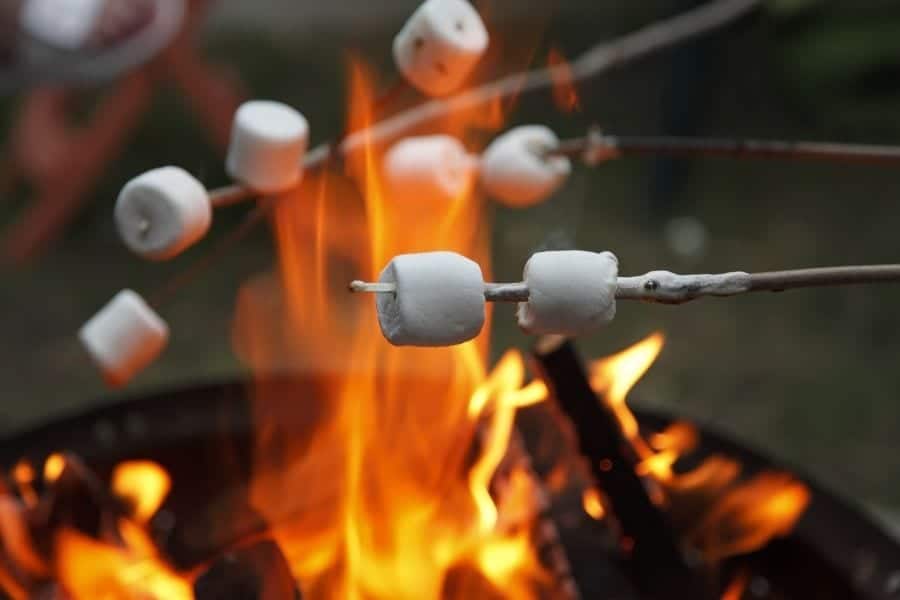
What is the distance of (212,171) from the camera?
2938 millimetres

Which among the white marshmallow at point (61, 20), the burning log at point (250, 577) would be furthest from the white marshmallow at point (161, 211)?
the white marshmallow at point (61, 20)

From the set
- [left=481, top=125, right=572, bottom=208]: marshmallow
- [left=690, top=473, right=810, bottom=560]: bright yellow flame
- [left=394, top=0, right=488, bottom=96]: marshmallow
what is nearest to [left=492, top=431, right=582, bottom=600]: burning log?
[left=690, top=473, right=810, bottom=560]: bright yellow flame

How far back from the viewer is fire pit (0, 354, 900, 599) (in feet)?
3.03

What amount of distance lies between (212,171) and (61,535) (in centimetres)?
204

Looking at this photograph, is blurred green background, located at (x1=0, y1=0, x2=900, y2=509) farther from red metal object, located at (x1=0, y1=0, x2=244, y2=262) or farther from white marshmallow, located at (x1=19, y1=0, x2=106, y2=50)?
white marshmallow, located at (x1=19, y1=0, x2=106, y2=50)

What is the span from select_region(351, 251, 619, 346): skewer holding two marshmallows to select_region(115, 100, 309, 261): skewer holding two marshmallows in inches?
10.2

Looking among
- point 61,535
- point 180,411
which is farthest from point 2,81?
point 61,535

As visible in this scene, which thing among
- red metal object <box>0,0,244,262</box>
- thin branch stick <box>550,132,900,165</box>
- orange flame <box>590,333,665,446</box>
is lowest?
orange flame <box>590,333,665,446</box>

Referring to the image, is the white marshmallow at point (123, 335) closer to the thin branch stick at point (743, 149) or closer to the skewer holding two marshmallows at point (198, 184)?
the skewer holding two marshmallows at point (198, 184)

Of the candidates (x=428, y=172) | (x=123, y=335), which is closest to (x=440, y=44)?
(x=428, y=172)

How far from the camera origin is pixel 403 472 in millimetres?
1037

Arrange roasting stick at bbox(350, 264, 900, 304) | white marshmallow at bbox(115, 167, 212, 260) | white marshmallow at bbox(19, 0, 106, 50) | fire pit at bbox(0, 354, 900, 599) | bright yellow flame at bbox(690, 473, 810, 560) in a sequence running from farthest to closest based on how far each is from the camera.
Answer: white marshmallow at bbox(19, 0, 106, 50) → bright yellow flame at bbox(690, 473, 810, 560) → fire pit at bbox(0, 354, 900, 599) → white marshmallow at bbox(115, 167, 212, 260) → roasting stick at bbox(350, 264, 900, 304)

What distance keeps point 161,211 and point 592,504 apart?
496mm

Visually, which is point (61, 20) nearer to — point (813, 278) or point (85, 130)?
point (85, 130)
